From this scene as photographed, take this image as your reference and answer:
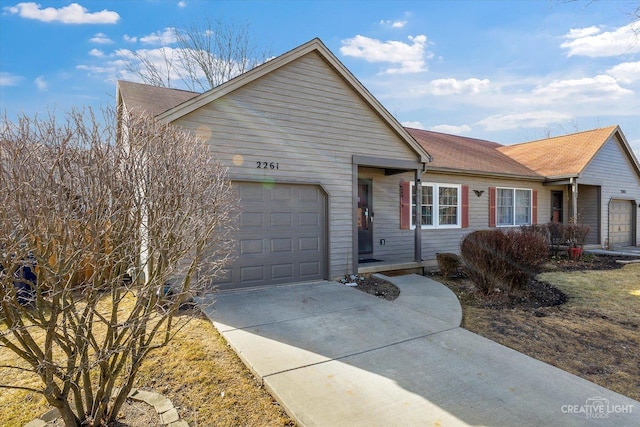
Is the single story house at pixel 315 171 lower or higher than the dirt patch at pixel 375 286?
higher

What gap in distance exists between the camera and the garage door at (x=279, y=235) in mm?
6520

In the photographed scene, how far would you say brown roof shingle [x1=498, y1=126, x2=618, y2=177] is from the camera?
1316 centimetres

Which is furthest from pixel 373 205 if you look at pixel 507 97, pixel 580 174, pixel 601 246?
pixel 601 246

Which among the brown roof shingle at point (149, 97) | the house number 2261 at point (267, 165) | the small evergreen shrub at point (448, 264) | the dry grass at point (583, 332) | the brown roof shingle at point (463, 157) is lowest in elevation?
the dry grass at point (583, 332)

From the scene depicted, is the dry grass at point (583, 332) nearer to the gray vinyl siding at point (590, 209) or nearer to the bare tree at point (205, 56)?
the gray vinyl siding at point (590, 209)

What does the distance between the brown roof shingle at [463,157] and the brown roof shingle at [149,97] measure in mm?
7438

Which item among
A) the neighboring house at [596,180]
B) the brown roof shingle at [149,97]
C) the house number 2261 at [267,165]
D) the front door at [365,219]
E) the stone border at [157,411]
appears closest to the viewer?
the stone border at [157,411]

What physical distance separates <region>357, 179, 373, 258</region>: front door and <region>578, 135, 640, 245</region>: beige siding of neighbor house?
9.56 m

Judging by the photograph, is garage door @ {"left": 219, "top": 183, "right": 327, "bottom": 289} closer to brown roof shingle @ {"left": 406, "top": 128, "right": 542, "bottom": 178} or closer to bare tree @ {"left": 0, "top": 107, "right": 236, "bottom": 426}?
bare tree @ {"left": 0, "top": 107, "right": 236, "bottom": 426}

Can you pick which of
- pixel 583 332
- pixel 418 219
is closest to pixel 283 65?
pixel 418 219

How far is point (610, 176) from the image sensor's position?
47.6 ft

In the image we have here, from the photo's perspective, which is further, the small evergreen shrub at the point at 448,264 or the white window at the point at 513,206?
the white window at the point at 513,206

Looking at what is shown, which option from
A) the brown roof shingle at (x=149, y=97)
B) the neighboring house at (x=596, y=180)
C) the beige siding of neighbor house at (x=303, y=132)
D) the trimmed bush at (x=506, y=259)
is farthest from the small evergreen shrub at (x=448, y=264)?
the neighboring house at (x=596, y=180)

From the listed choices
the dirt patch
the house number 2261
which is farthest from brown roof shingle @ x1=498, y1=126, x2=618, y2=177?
the house number 2261
